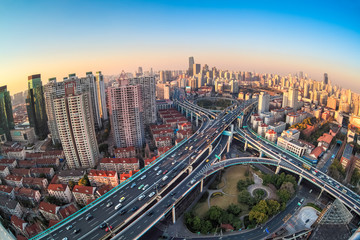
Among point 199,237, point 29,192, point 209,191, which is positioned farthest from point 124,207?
point 29,192

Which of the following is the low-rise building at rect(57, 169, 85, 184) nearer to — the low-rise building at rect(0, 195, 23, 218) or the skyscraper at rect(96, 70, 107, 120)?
the low-rise building at rect(0, 195, 23, 218)

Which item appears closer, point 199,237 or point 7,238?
point 7,238

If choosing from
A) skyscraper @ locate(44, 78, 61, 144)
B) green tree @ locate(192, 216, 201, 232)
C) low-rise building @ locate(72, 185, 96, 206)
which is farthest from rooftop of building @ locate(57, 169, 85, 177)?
green tree @ locate(192, 216, 201, 232)

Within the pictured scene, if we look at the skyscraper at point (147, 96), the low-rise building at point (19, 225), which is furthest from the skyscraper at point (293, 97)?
the low-rise building at point (19, 225)

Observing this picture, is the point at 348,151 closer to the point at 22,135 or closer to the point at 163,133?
the point at 163,133

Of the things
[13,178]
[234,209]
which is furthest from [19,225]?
[234,209]

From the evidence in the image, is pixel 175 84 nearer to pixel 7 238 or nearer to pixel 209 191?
pixel 209 191
